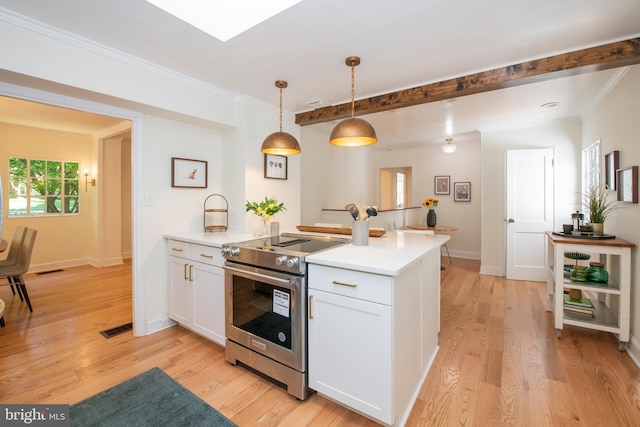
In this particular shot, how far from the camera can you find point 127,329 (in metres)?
2.80

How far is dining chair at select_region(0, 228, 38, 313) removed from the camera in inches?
125

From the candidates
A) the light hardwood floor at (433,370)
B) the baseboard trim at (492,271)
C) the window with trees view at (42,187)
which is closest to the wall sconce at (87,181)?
the window with trees view at (42,187)

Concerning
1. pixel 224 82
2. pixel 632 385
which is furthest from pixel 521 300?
pixel 224 82

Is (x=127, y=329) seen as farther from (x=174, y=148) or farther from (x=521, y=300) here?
(x=521, y=300)

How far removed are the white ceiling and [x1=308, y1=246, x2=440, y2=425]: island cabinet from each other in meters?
1.57

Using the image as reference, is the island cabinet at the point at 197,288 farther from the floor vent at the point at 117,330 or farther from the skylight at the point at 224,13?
the skylight at the point at 224,13

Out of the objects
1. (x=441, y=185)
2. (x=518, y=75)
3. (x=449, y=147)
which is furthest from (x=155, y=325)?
(x=441, y=185)

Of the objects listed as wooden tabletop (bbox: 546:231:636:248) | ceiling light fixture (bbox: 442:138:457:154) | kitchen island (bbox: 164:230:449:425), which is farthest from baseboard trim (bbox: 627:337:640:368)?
ceiling light fixture (bbox: 442:138:457:154)

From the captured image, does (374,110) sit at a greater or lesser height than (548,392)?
greater

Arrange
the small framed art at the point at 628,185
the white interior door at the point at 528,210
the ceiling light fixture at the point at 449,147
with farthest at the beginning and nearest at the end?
1. the ceiling light fixture at the point at 449,147
2. the white interior door at the point at 528,210
3. the small framed art at the point at 628,185

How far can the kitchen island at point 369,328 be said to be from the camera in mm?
1497

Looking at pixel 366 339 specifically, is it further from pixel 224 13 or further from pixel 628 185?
pixel 628 185

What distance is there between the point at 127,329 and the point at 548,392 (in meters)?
3.47

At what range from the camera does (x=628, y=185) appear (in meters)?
2.40
